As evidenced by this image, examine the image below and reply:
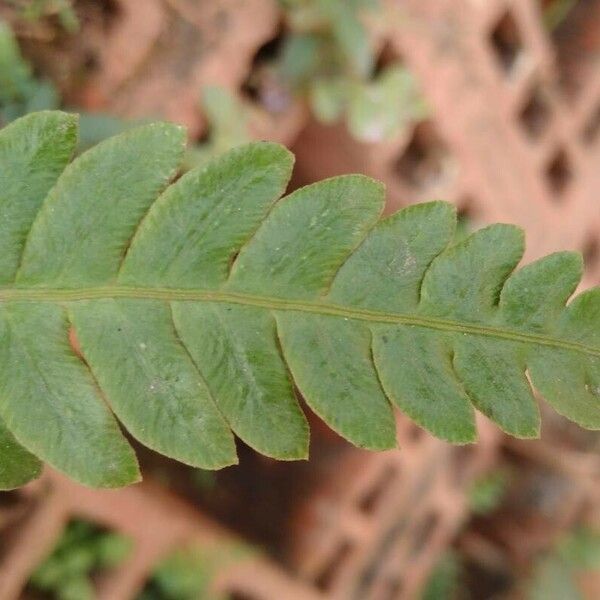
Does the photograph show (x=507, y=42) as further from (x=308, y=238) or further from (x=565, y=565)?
(x=565, y=565)

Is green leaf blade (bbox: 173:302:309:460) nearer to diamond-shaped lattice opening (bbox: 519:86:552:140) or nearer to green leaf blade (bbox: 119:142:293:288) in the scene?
green leaf blade (bbox: 119:142:293:288)

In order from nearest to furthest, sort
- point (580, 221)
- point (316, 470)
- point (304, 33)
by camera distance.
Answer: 1. point (304, 33)
2. point (316, 470)
3. point (580, 221)

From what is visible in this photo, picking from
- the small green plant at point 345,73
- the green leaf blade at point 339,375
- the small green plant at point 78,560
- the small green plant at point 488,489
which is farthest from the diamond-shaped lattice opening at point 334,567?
the green leaf blade at point 339,375

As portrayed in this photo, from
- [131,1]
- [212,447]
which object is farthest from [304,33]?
[212,447]

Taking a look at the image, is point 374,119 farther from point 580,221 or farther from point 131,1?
point 580,221

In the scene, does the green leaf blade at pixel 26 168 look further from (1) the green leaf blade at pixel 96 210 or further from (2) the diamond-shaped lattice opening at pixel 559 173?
(2) the diamond-shaped lattice opening at pixel 559 173

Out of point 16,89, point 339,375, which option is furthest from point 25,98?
point 339,375
